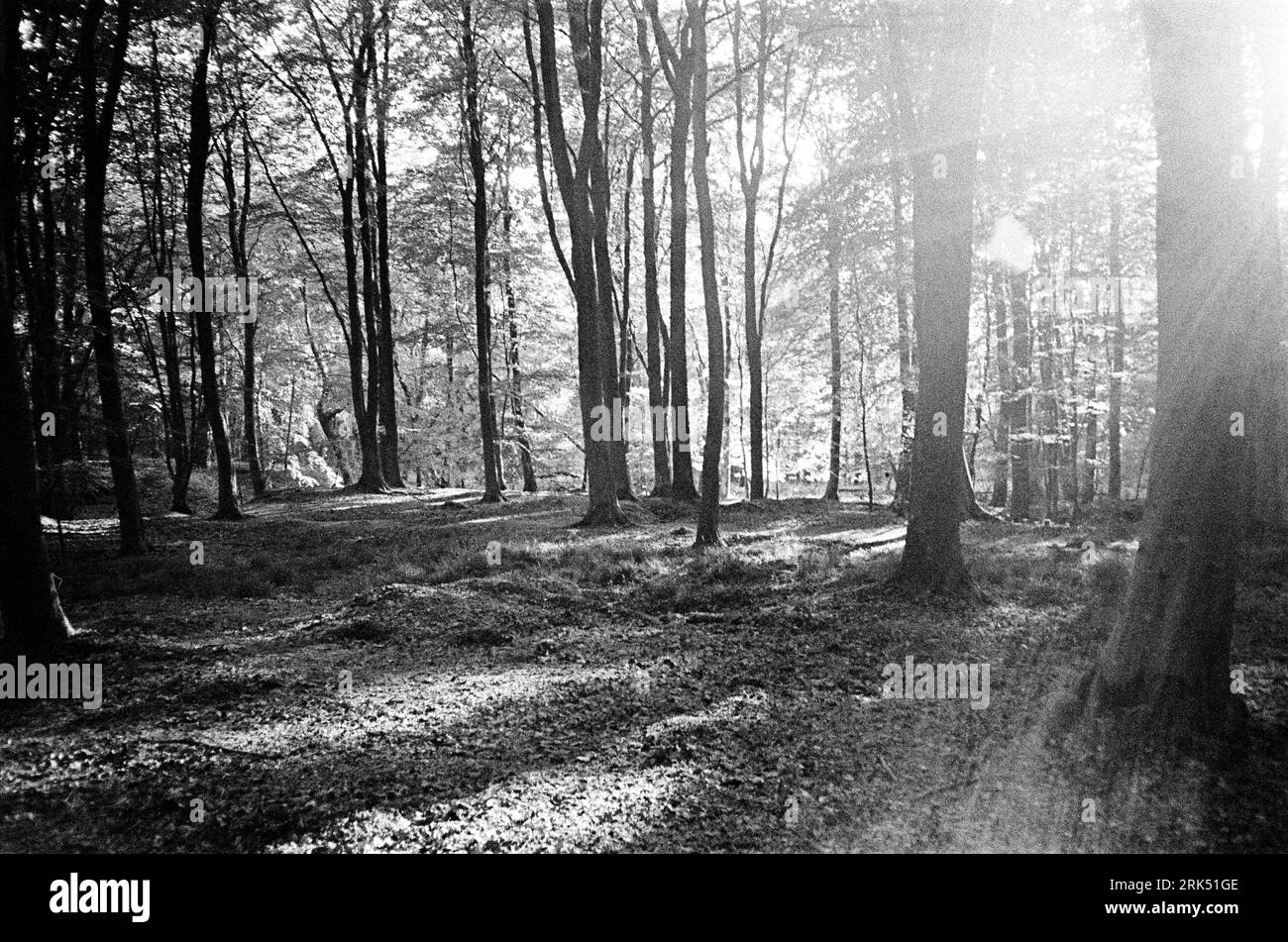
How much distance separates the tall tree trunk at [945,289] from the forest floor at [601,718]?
2.46ft

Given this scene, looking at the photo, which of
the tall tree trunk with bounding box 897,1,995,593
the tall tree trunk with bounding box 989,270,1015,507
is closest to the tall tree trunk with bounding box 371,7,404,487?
the tall tree trunk with bounding box 897,1,995,593

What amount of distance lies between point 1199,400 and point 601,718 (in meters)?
4.61

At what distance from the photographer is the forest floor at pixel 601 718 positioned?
3562mm

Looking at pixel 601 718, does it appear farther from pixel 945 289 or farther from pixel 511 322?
pixel 511 322

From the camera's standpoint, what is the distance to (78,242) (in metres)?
14.2

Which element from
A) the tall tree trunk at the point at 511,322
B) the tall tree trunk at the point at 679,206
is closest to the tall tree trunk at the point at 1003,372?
the tall tree trunk at the point at 679,206

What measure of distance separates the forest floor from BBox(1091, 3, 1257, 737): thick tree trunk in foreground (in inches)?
21.5

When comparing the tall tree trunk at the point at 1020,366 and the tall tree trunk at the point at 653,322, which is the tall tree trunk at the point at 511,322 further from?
the tall tree trunk at the point at 1020,366

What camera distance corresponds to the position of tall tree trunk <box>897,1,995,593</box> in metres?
7.96

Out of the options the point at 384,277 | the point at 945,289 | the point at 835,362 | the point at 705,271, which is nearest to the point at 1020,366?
the point at 835,362

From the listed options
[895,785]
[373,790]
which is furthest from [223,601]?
[895,785]

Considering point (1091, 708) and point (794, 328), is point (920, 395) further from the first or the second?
point (794, 328)

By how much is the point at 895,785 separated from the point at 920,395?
5526 millimetres

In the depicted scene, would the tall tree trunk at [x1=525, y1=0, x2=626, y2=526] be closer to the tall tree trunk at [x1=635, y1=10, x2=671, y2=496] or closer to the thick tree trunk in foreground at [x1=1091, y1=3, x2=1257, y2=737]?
the tall tree trunk at [x1=635, y1=10, x2=671, y2=496]
